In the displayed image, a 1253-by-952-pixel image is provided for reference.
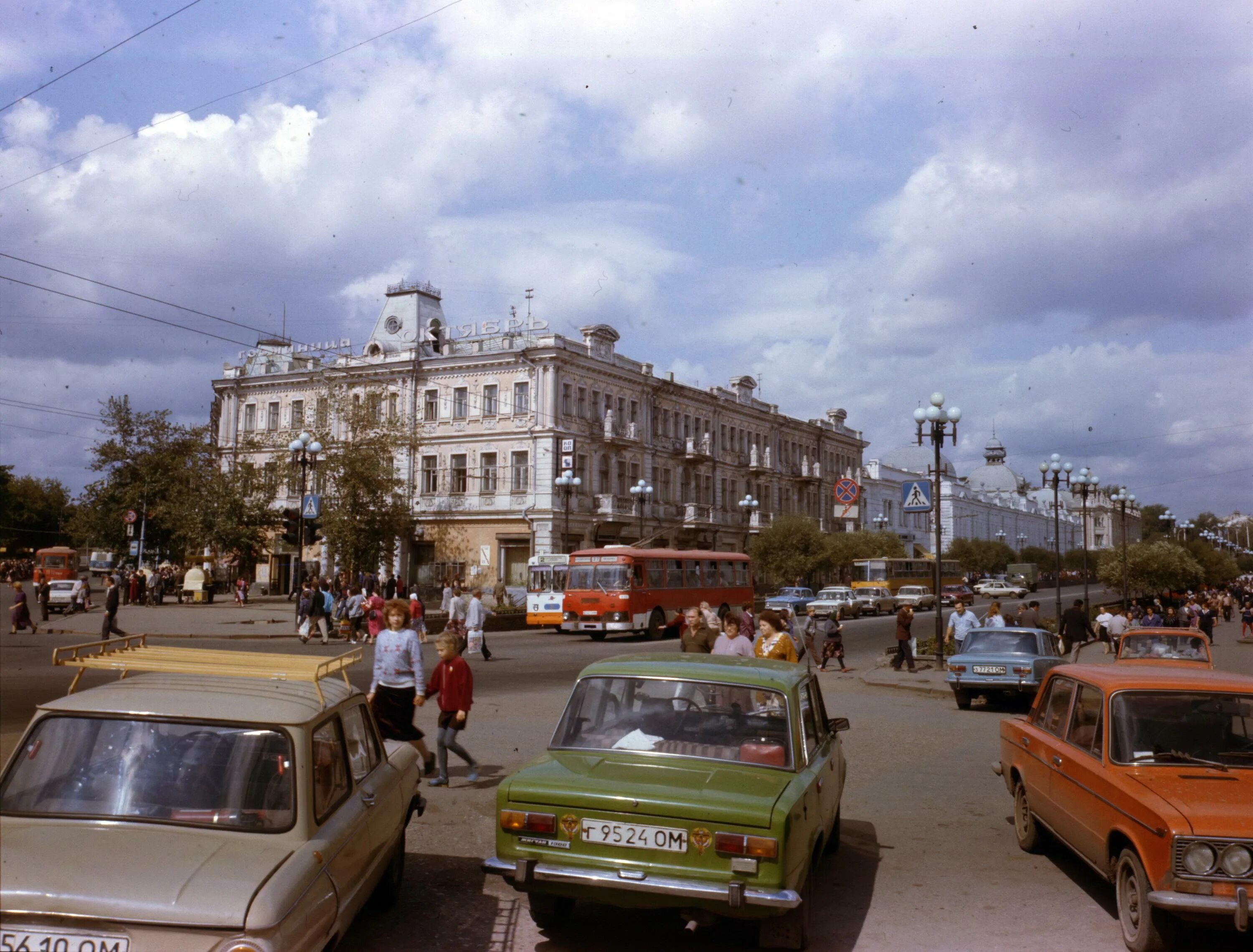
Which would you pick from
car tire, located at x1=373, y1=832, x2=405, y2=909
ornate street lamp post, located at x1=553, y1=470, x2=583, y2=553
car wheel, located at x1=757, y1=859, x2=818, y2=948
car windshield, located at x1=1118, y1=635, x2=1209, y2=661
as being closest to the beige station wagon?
car tire, located at x1=373, y1=832, x2=405, y2=909

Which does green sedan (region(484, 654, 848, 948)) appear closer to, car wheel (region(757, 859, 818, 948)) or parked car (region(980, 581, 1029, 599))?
car wheel (region(757, 859, 818, 948))

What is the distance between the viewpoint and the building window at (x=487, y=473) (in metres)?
53.2

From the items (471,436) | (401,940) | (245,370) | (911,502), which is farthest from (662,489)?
(401,940)

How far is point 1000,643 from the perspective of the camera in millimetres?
18859

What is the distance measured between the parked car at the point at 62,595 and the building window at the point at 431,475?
19146 millimetres

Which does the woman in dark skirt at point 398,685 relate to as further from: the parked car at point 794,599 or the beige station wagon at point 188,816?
the parked car at point 794,599

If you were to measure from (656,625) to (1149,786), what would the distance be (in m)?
28.7

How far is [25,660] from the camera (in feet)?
68.8

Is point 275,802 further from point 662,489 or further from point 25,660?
point 662,489

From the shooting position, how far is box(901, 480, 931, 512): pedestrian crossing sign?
86.8 ft

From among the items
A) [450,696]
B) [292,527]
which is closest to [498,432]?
[292,527]

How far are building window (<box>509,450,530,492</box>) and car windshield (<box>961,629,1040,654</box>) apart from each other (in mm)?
34798

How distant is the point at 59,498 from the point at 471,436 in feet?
212

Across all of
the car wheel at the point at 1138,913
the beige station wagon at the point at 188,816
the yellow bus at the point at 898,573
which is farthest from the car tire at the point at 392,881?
the yellow bus at the point at 898,573
